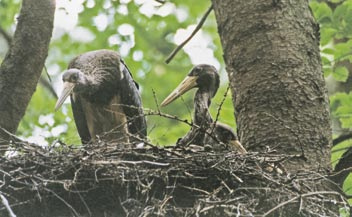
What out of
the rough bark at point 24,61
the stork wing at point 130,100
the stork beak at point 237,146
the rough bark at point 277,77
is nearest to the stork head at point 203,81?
the stork wing at point 130,100

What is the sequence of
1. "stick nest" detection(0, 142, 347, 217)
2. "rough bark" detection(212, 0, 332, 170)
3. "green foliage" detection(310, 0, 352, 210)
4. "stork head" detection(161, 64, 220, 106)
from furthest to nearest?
"stork head" detection(161, 64, 220, 106)
"green foliage" detection(310, 0, 352, 210)
"rough bark" detection(212, 0, 332, 170)
"stick nest" detection(0, 142, 347, 217)

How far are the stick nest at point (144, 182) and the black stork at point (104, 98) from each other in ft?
6.73

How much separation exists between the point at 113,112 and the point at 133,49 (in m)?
4.50

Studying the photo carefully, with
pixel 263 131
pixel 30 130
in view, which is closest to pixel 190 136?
pixel 263 131

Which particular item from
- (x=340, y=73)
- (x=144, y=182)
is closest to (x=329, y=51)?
(x=340, y=73)

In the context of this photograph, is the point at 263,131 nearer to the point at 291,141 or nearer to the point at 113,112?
the point at 291,141

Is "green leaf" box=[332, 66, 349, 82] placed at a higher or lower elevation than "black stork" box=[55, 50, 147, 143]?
lower

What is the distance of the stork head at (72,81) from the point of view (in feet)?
21.4

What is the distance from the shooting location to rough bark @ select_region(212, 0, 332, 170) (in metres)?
5.55

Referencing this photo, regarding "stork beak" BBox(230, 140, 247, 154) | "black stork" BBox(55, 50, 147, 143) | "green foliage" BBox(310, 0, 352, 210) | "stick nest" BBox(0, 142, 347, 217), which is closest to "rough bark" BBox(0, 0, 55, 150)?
"stick nest" BBox(0, 142, 347, 217)

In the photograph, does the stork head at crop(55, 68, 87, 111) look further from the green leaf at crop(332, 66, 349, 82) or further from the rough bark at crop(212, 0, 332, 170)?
the green leaf at crop(332, 66, 349, 82)

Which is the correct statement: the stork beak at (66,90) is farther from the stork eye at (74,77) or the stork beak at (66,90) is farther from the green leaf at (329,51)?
the green leaf at (329,51)

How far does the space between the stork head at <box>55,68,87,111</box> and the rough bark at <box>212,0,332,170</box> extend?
1234 millimetres

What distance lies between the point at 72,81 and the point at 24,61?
2.81 feet
